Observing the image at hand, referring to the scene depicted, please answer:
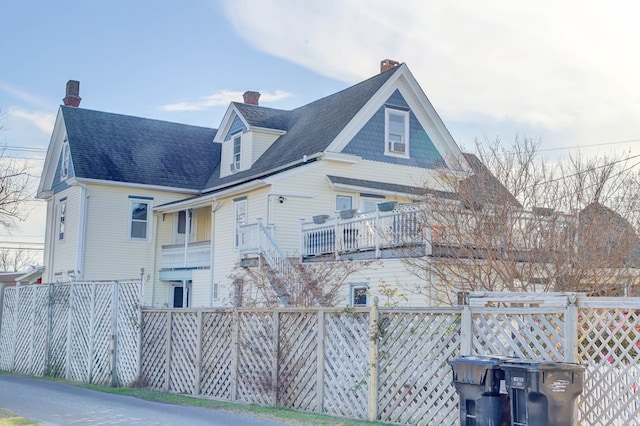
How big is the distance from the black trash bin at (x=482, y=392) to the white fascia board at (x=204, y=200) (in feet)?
53.6

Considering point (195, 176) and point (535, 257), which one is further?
point (195, 176)

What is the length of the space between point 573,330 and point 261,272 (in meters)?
13.3

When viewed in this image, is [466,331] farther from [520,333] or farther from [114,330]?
[114,330]

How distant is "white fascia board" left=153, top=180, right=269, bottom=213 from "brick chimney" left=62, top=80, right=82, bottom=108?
25.3 ft

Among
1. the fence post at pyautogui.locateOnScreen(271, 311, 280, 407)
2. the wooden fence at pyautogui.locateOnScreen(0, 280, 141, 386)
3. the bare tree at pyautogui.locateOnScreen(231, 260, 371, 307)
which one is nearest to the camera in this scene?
the fence post at pyautogui.locateOnScreen(271, 311, 280, 407)

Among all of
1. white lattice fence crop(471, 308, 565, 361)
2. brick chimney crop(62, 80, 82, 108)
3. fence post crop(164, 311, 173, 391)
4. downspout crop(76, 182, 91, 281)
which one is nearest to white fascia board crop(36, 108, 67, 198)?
brick chimney crop(62, 80, 82, 108)

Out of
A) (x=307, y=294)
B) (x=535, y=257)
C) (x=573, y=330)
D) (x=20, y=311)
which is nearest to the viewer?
(x=573, y=330)

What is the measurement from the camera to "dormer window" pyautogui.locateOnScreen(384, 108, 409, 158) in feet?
90.8

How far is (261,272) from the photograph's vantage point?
849 inches

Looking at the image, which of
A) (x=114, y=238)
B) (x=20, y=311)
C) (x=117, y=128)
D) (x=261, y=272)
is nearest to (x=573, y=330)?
(x=261, y=272)

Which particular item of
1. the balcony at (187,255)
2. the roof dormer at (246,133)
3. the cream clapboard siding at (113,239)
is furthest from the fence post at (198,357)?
the cream clapboard siding at (113,239)

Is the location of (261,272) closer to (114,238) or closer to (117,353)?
(117,353)

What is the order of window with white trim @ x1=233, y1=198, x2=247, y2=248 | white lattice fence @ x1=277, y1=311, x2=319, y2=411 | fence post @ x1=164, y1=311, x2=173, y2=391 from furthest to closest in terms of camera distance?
window with white trim @ x1=233, y1=198, x2=247, y2=248 < fence post @ x1=164, y1=311, x2=173, y2=391 < white lattice fence @ x1=277, y1=311, x2=319, y2=411

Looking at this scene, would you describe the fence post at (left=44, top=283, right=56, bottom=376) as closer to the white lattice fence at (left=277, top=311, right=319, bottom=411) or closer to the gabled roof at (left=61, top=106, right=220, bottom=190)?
the white lattice fence at (left=277, top=311, right=319, bottom=411)
